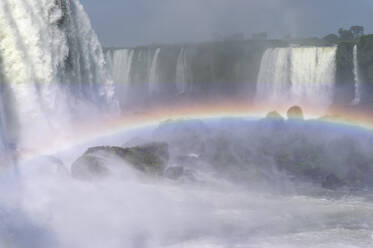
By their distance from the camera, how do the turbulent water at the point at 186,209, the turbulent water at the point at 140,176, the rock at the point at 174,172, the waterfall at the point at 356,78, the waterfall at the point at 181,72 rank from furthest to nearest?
the waterfall at the point at 181,72 → the waterfall at the point at 356,78 → the rock at the point at 174,172 → the turbulent water at the point at 140,176 → the turbulent water at the point at 186,209

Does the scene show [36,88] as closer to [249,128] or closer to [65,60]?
[65,60]

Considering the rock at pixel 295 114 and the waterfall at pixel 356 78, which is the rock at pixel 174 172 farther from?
the waterfall at pixel 356 78

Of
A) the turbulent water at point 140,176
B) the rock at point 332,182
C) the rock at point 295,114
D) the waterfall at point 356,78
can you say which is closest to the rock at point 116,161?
the turbulent water at point 140,176

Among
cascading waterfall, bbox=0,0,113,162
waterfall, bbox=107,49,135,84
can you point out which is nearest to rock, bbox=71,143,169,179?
cascading waterfall, bbox=0,0,113,162

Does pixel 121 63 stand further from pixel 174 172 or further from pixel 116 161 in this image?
pixel 116 161

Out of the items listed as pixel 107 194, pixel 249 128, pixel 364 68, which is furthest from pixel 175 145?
pixel 364 68

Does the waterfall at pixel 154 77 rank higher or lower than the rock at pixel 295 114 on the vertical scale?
higher
